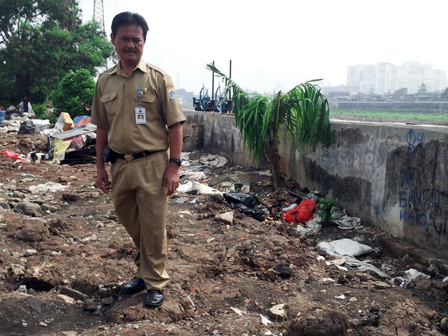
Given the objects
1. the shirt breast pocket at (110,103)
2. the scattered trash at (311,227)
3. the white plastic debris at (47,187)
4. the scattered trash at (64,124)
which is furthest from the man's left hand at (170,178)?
the scattered trash at (64,124)

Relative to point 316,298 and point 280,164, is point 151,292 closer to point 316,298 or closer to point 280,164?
point 316,298

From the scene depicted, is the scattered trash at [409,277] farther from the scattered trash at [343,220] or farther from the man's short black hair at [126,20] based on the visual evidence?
the man's short black hair at [126,20]

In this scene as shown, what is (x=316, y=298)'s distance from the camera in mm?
3094

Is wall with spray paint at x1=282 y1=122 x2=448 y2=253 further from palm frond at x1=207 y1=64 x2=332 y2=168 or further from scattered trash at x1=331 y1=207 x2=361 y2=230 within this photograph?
palm frond at x1=207 y1=64 x2=332 y2=168

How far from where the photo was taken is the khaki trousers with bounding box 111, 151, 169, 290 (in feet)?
8.32

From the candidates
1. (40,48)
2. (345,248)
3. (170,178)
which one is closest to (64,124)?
(345,248)

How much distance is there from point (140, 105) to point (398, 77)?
353 feet

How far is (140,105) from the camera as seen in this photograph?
2.53m

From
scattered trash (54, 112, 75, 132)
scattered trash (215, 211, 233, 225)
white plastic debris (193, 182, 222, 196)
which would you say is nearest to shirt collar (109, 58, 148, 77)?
scattered trash (215, 211, 233, 225)

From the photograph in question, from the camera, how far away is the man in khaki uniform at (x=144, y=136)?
2.52 metres

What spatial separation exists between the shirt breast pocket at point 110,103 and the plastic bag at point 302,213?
324 cm

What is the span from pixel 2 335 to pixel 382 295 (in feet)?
8.25

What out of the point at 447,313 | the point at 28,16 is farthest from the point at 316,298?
the point at 28,16

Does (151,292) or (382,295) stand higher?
(151,292)
